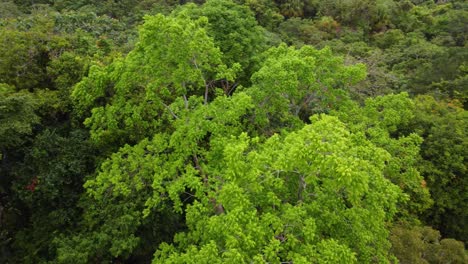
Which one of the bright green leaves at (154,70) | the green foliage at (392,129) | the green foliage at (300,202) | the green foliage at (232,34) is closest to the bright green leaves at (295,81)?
the green foliage at (392,129)

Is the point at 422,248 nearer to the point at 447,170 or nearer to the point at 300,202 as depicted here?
the point at 447,170

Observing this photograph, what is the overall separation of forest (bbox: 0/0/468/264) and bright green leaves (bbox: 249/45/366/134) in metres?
0.06

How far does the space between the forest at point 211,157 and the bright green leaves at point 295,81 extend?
6 cm

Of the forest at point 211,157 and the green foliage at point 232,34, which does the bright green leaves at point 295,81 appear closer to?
the forest at point 211,157

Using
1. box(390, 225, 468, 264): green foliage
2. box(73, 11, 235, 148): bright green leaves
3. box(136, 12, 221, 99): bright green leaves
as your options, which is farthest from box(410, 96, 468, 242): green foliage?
box(136, 12, 221, 99): bright green leaves

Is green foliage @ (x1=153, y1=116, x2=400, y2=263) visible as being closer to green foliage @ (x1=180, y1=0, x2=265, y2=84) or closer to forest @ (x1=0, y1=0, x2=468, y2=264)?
forest @ (x1=0, y1=0, x2=468, y2=264)

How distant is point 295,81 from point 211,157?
11.7ft

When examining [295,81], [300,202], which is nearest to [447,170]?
[295,81]

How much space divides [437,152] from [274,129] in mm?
8242

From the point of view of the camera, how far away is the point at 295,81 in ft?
36.3

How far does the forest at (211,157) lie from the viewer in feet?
25.7

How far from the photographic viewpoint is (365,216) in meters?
8.20

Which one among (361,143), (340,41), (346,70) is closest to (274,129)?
(346,70)

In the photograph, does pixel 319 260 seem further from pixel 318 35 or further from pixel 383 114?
pixel 318 35
